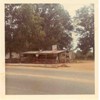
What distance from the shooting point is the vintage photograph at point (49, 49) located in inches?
58.7

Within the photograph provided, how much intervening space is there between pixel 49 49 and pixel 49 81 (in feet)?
0.56

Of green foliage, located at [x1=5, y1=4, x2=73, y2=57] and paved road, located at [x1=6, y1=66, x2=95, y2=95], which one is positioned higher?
green foliage, located at [x1=5, y1=4, x2=73, y2=57]

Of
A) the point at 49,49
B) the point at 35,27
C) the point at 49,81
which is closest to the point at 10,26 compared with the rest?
the point at 35,27

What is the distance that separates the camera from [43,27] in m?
1.50

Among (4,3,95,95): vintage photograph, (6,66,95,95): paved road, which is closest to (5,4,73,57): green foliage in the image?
(4,3,95,95): vintage photograph

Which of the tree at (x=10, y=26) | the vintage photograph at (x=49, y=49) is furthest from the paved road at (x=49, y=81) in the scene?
the tree at (x=10, y=26)

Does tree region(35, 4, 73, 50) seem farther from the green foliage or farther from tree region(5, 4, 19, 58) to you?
tree region(5, 4, 19, 58)

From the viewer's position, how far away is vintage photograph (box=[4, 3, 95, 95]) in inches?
58.7

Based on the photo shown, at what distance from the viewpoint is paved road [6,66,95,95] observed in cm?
150

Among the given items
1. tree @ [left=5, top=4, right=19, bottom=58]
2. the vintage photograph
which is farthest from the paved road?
tree @ [left=5, top=4, right=19, bottom=58]

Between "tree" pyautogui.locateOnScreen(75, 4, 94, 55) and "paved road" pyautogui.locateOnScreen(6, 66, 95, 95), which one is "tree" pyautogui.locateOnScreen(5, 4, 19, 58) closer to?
"paved road" pyautogui.locateOnScreen(6, 66, 95, 95)

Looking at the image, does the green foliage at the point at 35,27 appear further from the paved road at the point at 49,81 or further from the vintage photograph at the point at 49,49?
the paved road at the point at 49,81
